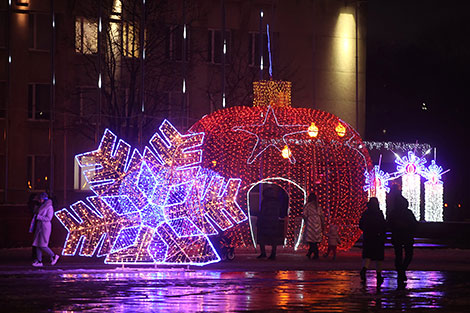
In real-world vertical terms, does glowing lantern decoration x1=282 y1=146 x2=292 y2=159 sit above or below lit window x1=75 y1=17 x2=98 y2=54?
below

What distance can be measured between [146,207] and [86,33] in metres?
18.2

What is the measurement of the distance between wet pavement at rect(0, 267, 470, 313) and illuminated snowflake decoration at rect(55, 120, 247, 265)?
1.75ft

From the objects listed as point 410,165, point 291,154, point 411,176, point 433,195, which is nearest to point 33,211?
point 291,154

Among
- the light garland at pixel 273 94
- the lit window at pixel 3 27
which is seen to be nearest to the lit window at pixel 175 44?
the lit window at pixel 3 27

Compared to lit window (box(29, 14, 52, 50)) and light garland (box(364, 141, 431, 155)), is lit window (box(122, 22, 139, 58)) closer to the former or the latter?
lit window (box(29, 14, 52, 50))

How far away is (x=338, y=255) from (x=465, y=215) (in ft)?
104

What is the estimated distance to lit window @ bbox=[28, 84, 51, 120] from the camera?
3806 centimetres

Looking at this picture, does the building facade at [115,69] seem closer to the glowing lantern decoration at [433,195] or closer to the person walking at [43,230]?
the glowing lantern decoration at [433,195]

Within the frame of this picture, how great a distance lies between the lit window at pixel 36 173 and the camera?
37.4 meters

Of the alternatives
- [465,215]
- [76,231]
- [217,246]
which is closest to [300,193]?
[217,246]

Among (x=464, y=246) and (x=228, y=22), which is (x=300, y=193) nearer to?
(x=464, y=246)

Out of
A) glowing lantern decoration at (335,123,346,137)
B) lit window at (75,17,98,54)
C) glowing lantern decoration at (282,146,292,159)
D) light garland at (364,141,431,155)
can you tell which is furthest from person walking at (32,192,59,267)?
light garland at (364,141,431,155)

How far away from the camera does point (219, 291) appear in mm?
16719

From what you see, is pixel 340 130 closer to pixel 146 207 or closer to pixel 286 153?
pixel 286 153
